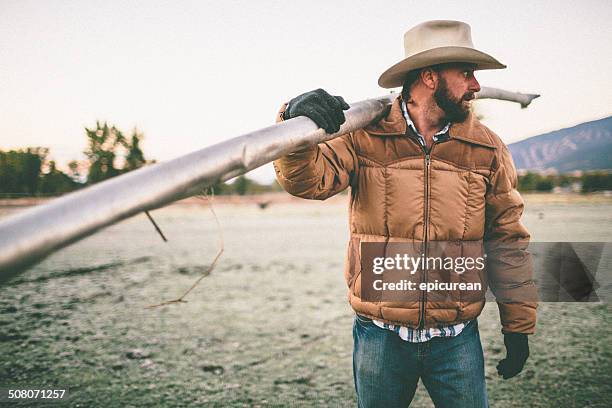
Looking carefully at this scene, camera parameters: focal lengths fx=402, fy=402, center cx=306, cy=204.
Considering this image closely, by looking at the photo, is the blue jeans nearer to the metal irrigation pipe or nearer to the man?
the man

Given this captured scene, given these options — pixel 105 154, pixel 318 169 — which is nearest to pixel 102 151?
pixel 105 154

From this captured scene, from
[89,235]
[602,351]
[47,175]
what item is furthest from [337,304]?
[89,235]

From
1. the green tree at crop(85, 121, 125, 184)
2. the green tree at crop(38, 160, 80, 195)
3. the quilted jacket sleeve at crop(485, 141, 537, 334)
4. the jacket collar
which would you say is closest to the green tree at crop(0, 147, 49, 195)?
the green tree at crop(38, 160, 80, 195)

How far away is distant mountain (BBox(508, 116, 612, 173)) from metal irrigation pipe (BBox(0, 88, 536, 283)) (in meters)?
2.68

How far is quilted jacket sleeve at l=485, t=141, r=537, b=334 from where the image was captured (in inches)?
83.1

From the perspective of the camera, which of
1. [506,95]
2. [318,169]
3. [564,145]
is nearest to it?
[318,169]

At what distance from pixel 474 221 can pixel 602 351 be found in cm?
390

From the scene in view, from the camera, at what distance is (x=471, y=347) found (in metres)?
2.04

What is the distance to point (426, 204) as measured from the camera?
195 cm

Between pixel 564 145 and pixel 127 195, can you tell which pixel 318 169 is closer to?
pixel 127 195

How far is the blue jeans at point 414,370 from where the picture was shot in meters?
1.96

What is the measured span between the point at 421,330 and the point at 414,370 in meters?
0.21

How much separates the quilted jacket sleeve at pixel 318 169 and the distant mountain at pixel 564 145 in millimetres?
1921

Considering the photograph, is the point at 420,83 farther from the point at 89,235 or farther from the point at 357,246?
the point at 89,235
